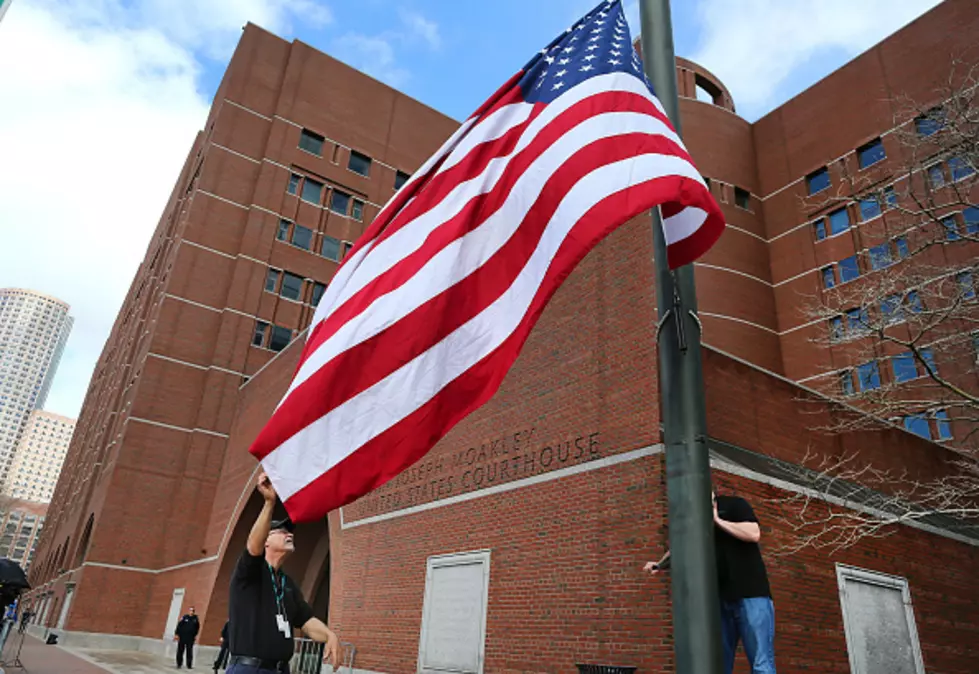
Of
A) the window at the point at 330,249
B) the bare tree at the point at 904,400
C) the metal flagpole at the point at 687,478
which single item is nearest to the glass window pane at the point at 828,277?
the bare tree at the point at 904,400

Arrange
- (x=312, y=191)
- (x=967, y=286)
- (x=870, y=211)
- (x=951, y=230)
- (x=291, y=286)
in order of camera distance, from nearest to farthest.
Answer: (x=951, y=230) → (x=967, y=286) → (x=870, y=211) → (x=291, y=286) → (x=312, y=191)

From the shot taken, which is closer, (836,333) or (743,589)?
(743,589)

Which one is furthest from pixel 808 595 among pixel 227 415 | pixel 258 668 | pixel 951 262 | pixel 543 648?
pixel 227 415

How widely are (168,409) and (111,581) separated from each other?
23.4 feet

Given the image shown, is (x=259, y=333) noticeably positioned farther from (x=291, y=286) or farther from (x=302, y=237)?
(x=302, y=237)

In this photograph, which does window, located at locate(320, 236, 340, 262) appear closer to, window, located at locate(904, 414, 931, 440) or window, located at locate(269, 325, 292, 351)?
window, located at locate(269, 325, 292, 351)

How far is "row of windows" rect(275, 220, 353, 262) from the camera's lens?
34.7 m

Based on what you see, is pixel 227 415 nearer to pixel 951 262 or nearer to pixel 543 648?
pixel 543 648

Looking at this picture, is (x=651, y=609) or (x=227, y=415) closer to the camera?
(x=651, y=609)

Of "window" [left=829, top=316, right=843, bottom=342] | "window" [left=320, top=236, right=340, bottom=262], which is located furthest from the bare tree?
"window" [left=320, top=236, right=340, bottom=262]

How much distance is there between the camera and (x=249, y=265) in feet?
109

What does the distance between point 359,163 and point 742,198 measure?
21.4 m

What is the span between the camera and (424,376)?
394 centimetres

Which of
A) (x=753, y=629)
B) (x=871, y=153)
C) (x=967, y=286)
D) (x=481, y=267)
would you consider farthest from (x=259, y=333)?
(x=753, y=629)
